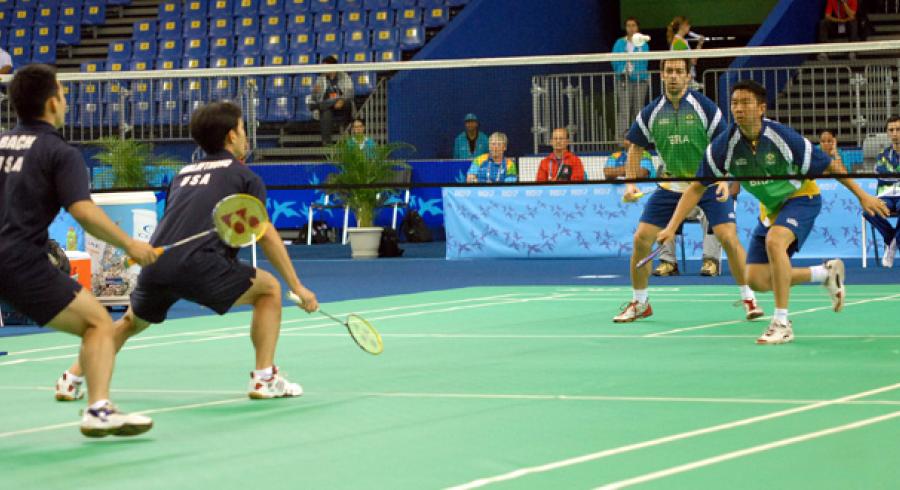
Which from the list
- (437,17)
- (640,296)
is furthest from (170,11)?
(640,296)

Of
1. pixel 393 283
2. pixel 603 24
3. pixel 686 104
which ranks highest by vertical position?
pixel 603 24

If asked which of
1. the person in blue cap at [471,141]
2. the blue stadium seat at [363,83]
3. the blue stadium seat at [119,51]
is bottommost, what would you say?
the person in blue cap at [471,141]

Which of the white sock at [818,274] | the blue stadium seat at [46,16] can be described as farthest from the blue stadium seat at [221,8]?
the white sock at [818,274]

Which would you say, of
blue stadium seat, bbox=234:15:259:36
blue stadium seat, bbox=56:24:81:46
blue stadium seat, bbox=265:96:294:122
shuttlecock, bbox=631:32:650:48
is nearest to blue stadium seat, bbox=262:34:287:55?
blue stadium seat, bbox=234:15:259:36

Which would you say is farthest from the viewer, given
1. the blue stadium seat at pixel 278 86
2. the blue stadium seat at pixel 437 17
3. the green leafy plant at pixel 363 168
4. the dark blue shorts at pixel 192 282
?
the blue stadium seat at pixel 437 17

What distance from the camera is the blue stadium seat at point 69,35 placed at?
31.5 metres

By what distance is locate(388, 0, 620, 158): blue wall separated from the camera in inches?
955

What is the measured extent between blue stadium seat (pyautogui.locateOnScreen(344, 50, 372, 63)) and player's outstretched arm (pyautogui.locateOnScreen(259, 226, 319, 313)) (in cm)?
1939

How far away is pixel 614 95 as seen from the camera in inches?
827

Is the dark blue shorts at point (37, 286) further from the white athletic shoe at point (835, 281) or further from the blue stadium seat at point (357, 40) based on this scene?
the blue stadium seat at point (357, 40)

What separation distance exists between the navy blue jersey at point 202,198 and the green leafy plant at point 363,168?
13416 millimetres

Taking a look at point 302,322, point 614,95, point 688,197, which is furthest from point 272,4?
point 688,197

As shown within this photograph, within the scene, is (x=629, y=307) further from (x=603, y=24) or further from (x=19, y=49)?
(x=19, y=49)

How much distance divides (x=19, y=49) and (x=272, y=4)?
568 cm
